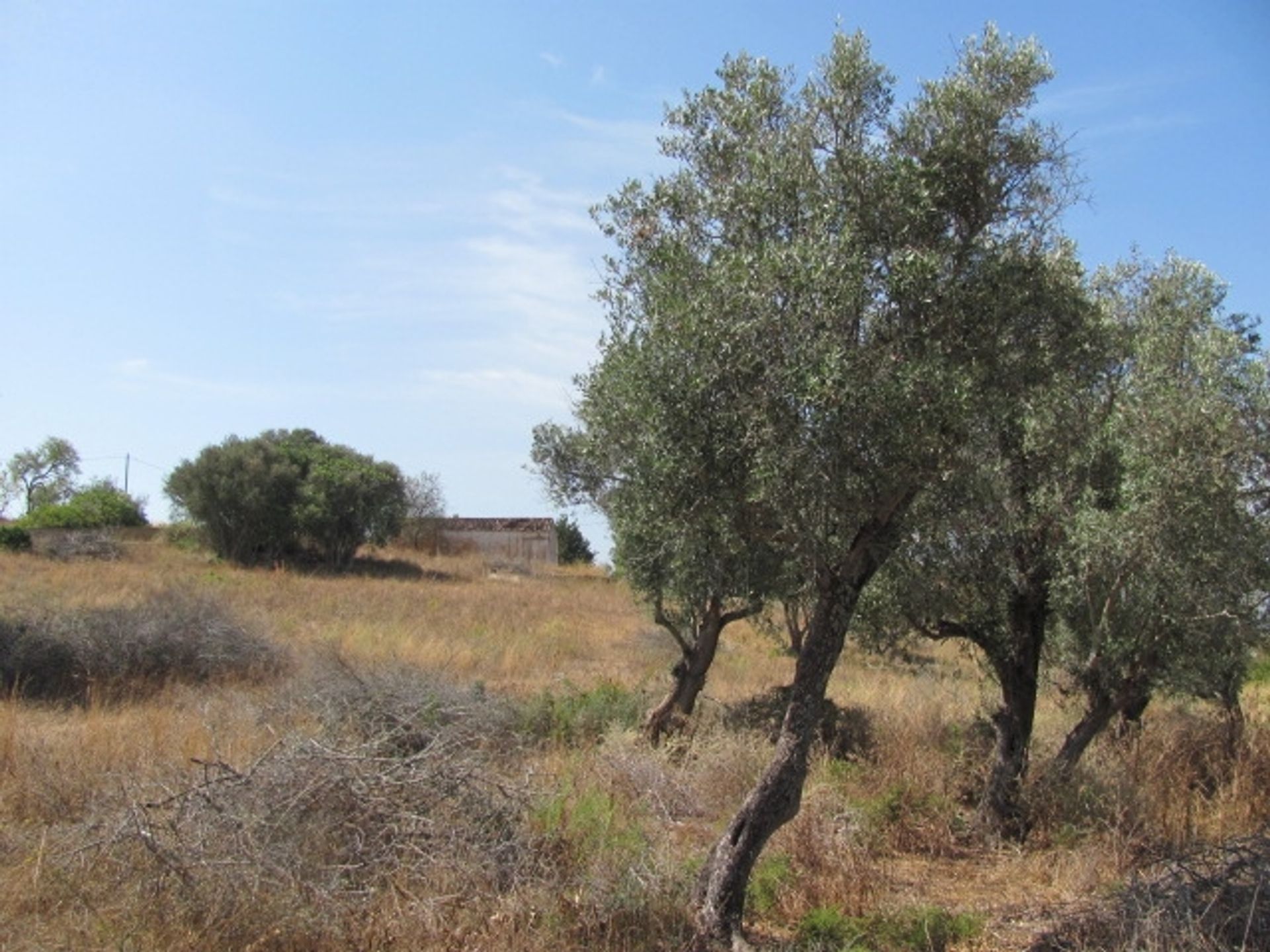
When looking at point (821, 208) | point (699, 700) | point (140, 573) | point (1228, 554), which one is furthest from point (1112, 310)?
point (140, 573)

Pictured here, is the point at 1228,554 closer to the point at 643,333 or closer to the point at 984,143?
the point at 984,143

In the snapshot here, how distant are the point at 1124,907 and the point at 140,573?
28.2m

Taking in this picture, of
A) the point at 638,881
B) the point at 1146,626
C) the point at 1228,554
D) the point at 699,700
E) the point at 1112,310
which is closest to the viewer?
the point at 638,881

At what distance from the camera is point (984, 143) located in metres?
6.74

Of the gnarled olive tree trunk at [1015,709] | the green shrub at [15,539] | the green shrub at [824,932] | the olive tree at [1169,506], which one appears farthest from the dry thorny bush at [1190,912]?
the green shrub at [15,539]

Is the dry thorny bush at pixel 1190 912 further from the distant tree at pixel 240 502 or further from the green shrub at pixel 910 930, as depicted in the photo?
the distant tree at pixel 240 502

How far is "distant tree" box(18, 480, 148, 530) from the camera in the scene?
42594 millimetres

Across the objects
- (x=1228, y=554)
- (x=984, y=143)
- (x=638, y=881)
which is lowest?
(x=638, y=881)

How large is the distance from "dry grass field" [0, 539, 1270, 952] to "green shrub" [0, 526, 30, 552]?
71.3 ft

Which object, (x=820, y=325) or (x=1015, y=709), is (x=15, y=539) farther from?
(x=820, y=325)

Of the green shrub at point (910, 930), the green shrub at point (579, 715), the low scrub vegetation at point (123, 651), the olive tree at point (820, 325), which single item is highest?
the olive tree at point (820, 325)

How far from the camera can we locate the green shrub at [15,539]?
3625cm

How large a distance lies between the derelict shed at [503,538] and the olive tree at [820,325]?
44586 mm

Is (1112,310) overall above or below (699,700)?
above
